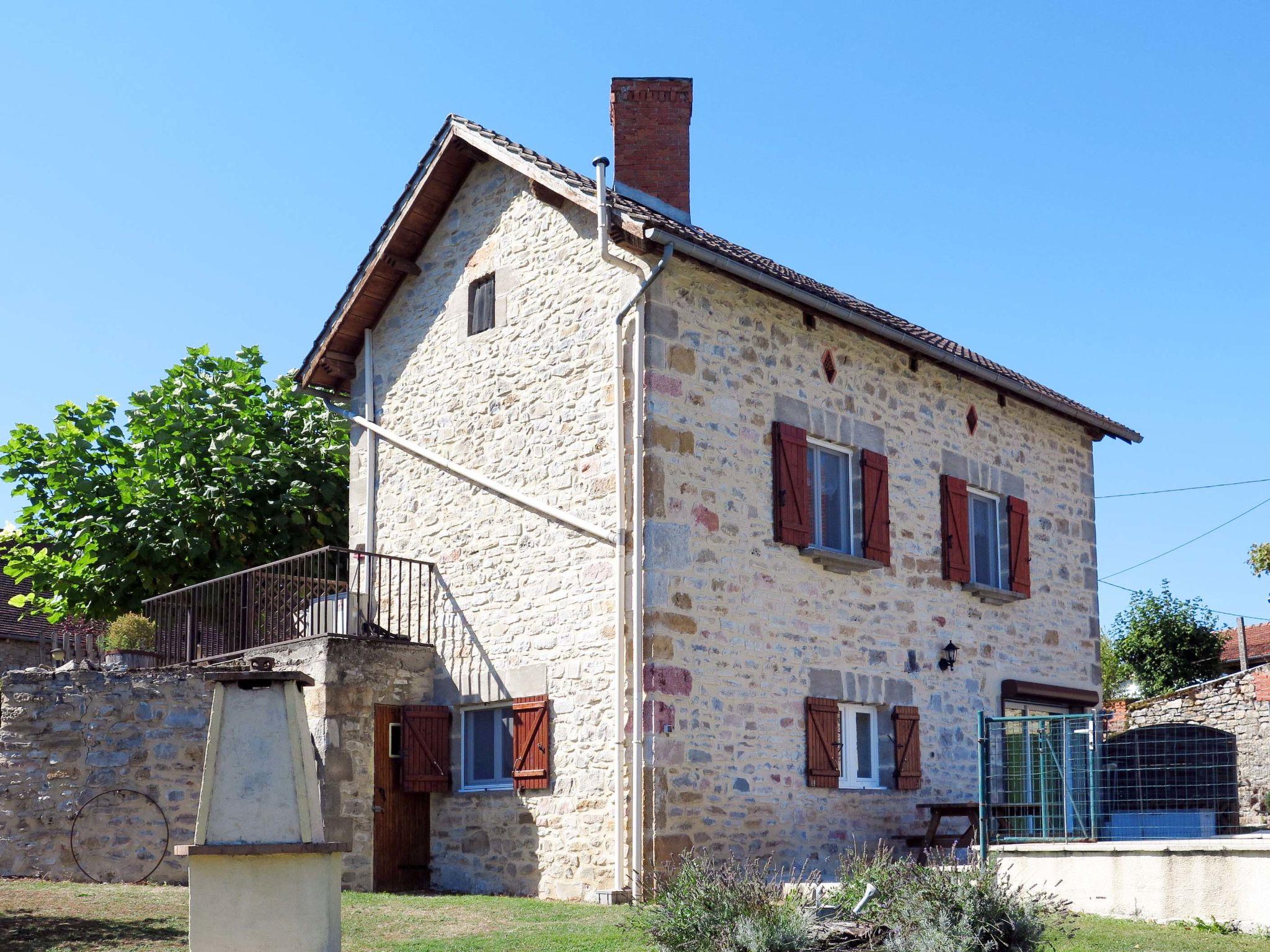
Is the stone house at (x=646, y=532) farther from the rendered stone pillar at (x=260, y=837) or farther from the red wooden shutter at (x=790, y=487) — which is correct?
the rendered stone pillar at (x=260, y=837)

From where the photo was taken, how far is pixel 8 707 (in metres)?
13.2

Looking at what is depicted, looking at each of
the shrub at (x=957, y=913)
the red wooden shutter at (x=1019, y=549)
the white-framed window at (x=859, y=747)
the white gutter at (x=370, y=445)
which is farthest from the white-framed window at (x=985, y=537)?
the shrub at (x=957, y=913)

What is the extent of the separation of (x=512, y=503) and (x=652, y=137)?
14.8ft

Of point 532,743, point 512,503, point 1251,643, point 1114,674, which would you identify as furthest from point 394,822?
point 1251,643

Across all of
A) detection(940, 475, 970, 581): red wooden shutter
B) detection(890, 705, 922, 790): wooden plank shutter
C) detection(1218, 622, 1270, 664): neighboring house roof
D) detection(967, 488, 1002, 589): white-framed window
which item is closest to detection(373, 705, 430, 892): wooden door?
detection(890, 705, 922, 790): wooden plank shutter

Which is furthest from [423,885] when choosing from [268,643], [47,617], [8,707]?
[47,617]

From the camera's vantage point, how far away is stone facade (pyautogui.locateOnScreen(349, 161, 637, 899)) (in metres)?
12.0

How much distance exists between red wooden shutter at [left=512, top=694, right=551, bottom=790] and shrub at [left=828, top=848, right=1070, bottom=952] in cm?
451

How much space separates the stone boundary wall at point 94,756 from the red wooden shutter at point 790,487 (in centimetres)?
557

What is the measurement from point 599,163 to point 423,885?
679 centimetres

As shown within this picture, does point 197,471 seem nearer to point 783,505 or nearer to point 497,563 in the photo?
Result: point 497,563

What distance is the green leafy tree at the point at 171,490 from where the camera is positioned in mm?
18234

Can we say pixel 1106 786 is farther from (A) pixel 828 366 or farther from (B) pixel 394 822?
(B) pixel 394 822

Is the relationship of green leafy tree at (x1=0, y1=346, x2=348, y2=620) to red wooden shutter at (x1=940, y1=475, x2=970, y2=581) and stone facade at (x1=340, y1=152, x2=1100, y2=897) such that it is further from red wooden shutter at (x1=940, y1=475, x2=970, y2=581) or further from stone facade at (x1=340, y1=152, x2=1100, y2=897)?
red wooden shutter at (x1=940, y1=475, x2=970, y2=581)
